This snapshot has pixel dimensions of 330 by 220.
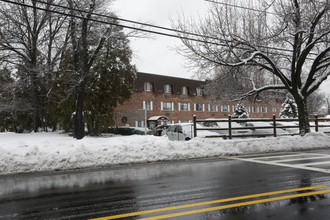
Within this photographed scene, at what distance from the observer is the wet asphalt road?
4.32 meters

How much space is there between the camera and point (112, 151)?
10.2m

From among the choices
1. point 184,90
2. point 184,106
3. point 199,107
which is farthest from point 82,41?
point 199,107

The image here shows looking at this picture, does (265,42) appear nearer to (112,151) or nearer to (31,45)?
(112,151)

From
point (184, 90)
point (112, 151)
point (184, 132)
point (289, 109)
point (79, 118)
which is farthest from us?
point (184, 90)

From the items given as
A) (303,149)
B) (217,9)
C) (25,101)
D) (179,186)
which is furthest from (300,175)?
(25,101)

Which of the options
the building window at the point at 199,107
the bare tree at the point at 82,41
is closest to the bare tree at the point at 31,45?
the bare tree at the point at 82,41

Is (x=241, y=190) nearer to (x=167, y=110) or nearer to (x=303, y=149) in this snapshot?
(x=303, y=149)

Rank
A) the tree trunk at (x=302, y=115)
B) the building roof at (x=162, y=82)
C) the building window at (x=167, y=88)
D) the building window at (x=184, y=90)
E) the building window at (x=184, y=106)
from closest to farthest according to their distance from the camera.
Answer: the tree trunk at (x=302, y=115), the building roof at (x=162, y=82), the building window at (x=167, y=88), the building window at (x=184, y=106), the building window at (x=184, y=90)

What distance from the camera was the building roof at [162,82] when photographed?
41.3m

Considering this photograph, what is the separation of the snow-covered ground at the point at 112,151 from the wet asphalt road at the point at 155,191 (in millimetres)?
908

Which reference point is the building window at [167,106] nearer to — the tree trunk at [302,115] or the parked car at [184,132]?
the parked car at [184,132]

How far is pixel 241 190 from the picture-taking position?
5.49m

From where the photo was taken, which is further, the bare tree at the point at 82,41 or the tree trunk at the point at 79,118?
the tree trunk at the point at 79,118

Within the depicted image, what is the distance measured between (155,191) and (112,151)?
16.1 ft
